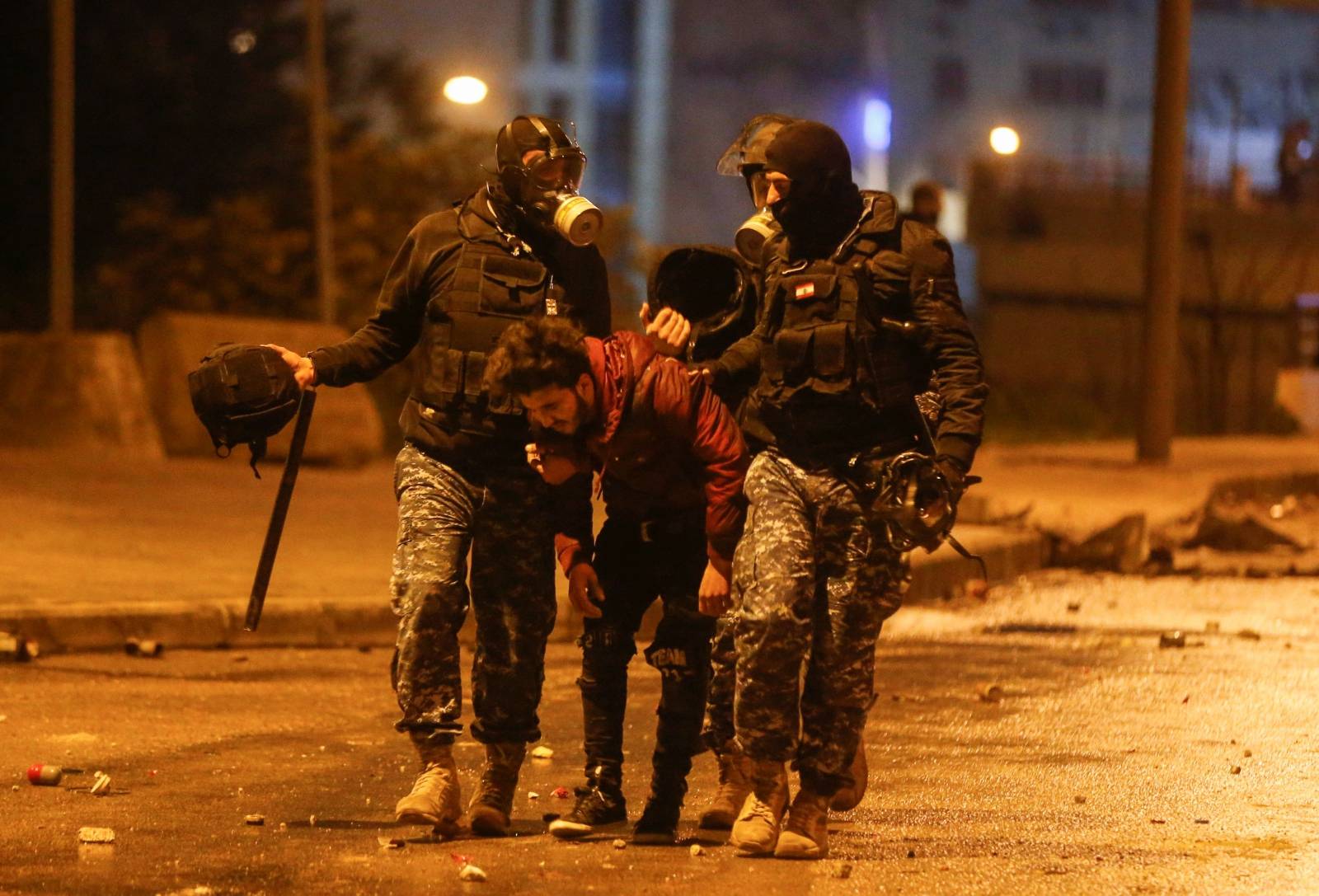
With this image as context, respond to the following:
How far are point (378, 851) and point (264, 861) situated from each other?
0.30 meters

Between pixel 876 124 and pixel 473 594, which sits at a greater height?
pixel 876 124

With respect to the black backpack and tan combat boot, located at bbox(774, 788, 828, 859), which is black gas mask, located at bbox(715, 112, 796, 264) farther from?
tan combat boot, located at bbox(774, 788, 828, 859)

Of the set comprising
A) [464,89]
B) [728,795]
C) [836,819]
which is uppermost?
[464,89]

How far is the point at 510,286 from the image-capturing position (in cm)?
585

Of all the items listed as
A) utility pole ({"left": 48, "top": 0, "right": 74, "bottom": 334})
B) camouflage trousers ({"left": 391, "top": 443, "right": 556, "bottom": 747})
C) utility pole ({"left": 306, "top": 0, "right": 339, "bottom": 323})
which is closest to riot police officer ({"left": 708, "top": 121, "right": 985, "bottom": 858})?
camouflage trousers ({"left": 391, "top": 443, "right": 556, "bottom": 747})

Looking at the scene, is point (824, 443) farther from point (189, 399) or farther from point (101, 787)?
point (189, 399)

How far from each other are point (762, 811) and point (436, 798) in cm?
86

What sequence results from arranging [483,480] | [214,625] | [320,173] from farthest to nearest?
[320,173] → [214,625] → [483,480]

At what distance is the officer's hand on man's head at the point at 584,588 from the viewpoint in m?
5.73

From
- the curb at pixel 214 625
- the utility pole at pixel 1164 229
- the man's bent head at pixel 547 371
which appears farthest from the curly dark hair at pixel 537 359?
the utility pole at pixel 1164 229

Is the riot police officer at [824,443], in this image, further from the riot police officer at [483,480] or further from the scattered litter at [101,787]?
the scattered litter at [101,787]

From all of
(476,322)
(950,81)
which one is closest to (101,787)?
(476,322)

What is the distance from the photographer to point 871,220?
221 inches

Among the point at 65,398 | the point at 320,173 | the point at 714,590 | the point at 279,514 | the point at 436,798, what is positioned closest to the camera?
the point at 714,590
